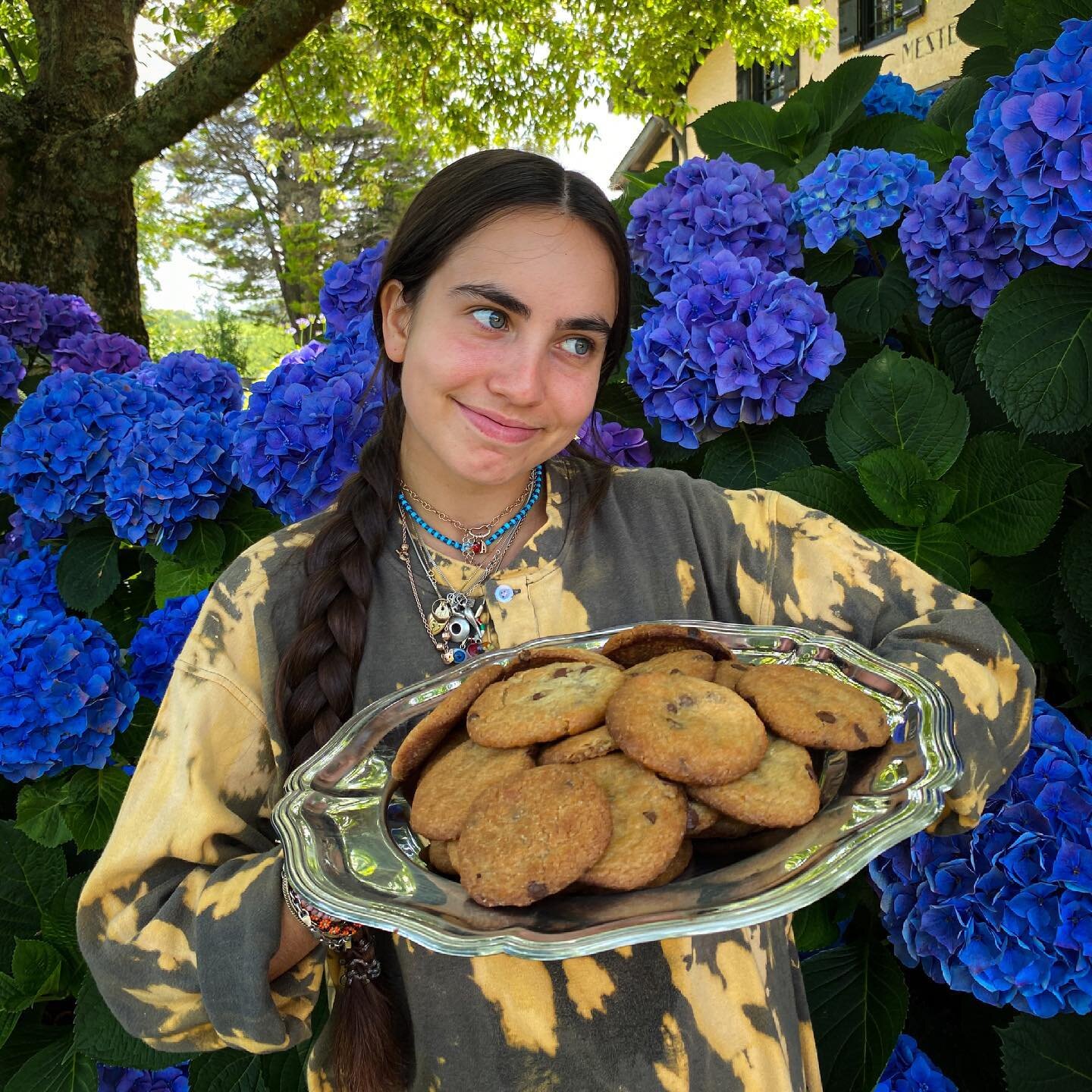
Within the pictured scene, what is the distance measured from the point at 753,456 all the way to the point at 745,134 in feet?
3.42

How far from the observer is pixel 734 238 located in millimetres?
2090

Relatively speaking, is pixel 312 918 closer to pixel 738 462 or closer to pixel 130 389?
pixel 738 462

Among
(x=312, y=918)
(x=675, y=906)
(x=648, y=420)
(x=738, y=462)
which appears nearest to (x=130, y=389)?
(x=648, y=420)

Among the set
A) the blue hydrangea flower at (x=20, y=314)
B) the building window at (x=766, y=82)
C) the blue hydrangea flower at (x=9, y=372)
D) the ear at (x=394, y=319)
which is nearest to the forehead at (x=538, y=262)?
the ear at (x=394, y=319)

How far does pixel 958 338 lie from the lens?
1.97 meters

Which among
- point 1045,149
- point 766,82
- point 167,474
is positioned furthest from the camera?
point 766,82

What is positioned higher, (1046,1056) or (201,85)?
(201,85)

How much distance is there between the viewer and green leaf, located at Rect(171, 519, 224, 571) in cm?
231

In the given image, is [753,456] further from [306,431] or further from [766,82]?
[766,82]

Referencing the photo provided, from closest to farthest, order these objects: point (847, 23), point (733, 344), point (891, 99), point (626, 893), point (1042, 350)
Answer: point (626, 893), point (1042, 350), point (733, 344), point (891, 99), point (847, 23)

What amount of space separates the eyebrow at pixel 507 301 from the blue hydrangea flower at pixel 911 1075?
1.52 m

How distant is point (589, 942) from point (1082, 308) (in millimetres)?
Result: 1536

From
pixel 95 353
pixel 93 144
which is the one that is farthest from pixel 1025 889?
pixel 93 144

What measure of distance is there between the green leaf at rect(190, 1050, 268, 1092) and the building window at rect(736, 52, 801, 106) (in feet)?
55.8
